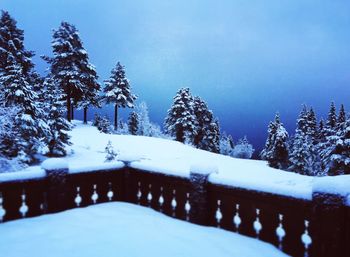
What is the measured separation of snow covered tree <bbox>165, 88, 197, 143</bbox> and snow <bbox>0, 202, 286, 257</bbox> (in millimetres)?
44646

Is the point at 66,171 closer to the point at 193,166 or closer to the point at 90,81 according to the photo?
the point at 193,166

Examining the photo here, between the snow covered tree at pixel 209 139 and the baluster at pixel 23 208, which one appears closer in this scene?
the baluster at pixel 23 208

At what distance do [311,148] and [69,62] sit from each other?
37711 millimetres

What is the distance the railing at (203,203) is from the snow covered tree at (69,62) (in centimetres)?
3429

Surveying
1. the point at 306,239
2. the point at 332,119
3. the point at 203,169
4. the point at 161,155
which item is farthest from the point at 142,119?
the point at 306,239

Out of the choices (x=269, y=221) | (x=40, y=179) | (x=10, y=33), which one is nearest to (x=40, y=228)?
(x=40, y=179)

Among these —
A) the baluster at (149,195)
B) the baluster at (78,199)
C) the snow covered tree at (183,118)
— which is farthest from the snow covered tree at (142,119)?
the baluster at (78,199)

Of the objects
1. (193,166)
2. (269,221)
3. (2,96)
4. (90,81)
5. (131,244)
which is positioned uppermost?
(90,81)

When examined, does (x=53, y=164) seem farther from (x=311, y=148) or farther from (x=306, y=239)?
(x=311, y=148)

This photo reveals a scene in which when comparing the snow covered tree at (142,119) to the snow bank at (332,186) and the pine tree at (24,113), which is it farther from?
the snow bank at (332,186)

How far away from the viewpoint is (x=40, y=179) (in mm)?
7684

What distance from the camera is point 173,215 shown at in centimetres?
807

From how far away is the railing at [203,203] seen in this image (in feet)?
17.7

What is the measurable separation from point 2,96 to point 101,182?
55.2 feet
